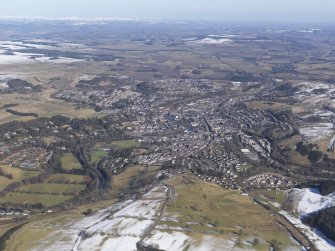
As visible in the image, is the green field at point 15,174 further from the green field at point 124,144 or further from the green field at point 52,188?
the green field at point 124,144

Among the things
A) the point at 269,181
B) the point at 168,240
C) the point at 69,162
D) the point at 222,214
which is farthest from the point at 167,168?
the point at 168,240

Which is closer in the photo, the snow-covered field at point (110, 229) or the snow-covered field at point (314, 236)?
the snow-covered field at point (314, 236)

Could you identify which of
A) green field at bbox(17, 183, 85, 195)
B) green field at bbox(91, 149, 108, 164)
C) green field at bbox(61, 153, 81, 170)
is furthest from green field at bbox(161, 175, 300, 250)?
green field at bbox(61, 153, 81, 170)

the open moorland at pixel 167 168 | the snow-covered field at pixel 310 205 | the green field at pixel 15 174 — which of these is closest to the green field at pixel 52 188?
the open moorland at pixel 167 168

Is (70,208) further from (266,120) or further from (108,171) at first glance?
(266,120)

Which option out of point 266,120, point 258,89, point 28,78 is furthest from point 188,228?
point 28,78
